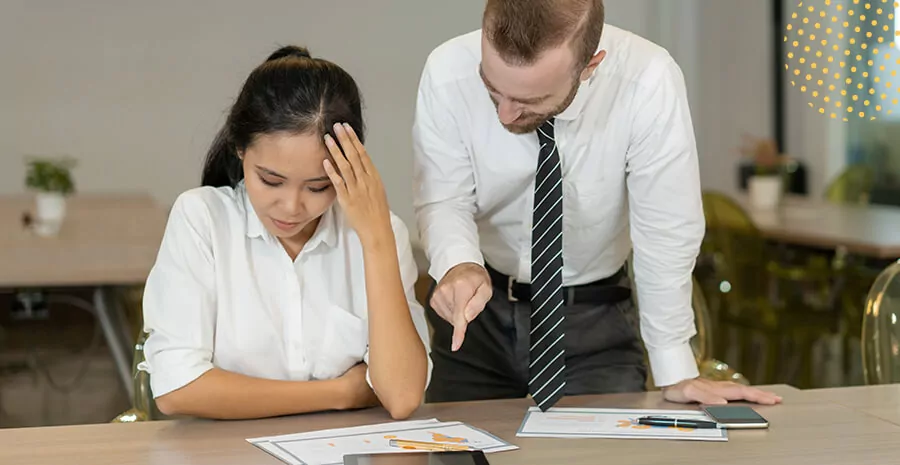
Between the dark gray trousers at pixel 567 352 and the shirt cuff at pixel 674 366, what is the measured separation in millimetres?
207

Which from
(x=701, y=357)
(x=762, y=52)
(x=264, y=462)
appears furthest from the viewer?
(x=762, y=52)

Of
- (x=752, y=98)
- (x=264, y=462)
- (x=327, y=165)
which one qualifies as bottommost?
(x=752, y=98)

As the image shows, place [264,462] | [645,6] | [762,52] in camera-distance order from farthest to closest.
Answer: [645,6] → [762,52] → [264,462]

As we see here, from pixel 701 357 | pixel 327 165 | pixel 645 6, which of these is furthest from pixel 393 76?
pixel 327 165

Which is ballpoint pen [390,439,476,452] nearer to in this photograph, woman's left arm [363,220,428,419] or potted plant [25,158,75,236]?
woman's left arm [363,220,428,419]

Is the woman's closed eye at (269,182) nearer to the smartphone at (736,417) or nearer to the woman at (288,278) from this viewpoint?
the woman at (288,278)

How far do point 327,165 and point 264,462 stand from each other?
1.50 feet

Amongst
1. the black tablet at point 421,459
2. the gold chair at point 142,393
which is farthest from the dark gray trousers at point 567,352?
the black tablet at point 421,459

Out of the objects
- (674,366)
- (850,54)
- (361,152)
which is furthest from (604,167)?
(850,54)

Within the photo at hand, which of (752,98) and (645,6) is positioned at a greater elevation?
(645,6)

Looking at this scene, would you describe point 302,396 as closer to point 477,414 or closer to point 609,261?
point 477,414

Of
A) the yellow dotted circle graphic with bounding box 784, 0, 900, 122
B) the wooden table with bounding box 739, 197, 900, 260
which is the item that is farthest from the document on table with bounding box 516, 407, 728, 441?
the wooden table with bounding box 739, 197, 900, 260

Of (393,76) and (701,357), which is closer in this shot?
(701,357)

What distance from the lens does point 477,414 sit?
1702mm
